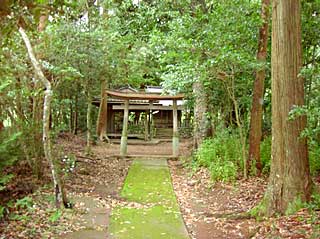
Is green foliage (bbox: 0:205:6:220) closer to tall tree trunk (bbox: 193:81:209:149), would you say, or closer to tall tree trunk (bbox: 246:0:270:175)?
tall tree trunk (bbox: 246:0:270:175)

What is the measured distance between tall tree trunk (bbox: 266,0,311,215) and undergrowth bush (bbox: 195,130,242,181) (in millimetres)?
3051

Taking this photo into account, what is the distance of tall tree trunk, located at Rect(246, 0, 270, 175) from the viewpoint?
321 inches

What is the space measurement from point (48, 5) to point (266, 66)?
20.0 feet

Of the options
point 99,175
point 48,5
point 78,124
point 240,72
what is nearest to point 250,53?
point 240,72

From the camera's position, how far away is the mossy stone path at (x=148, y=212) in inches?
229

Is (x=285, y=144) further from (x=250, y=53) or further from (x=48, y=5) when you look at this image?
(x=48, y=5)

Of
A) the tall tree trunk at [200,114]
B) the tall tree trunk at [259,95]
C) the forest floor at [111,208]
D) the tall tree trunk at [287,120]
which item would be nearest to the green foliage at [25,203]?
the forest floor at [111,208]

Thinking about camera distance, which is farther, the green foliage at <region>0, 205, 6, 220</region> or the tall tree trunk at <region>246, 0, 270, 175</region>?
the tall tree trunk at <region>246, 0, 270, 175</region>

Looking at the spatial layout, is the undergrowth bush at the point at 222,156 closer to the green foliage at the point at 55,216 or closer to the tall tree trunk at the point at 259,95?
the tall tree trunk at the point at 259,95

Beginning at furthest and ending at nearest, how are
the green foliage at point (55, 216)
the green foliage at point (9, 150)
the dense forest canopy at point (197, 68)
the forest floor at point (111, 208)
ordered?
the green foliage at point (9, 150) < the dense forest canopy at point (197, 68) < the green foliage at point (55, 216) < the forest floor at point (111, 208)

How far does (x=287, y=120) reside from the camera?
5684 millimetres

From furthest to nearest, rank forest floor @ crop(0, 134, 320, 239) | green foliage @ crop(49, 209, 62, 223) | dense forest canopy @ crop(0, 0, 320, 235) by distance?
dense forest canopy @ crop(0, 0, 320, 235) → green foliage @ crop(49, 209, 62, 223) → forest floor @ crop(0, 134, 320, 239)

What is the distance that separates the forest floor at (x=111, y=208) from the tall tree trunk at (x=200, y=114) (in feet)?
5.82

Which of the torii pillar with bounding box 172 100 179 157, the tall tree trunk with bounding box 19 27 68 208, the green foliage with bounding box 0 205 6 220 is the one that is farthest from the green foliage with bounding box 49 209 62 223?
the torii pillar with bounding box 172 100 179 157
